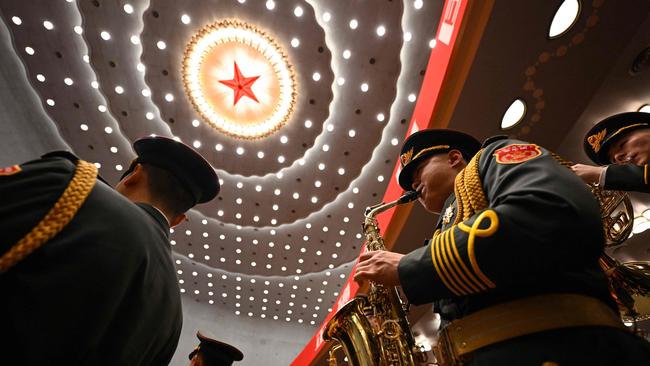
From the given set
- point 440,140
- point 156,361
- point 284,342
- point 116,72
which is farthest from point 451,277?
point 284,342

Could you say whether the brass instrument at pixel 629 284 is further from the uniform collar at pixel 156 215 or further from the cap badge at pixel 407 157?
the uniform collar at pixel 156 215

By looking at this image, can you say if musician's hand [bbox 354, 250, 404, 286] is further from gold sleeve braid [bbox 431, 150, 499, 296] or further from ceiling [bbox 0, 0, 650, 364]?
ceiling [bbox 0, 0, 650, 364]

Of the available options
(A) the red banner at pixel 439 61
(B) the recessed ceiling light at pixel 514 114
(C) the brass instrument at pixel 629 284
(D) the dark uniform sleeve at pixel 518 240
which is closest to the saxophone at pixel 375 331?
(A) the red banner at pixel 439 61

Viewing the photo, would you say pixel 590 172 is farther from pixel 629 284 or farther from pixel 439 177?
pixel 439 177

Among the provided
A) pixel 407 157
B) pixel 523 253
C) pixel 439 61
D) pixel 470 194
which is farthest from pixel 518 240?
pixel 439 61

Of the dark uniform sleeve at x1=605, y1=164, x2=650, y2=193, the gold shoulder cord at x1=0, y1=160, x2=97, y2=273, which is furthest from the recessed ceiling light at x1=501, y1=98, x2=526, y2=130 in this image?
the gold shoulder cord at x1=0, y1=160, x2=97, y2=273

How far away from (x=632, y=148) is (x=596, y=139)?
0.22 m

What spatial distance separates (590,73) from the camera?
8.55ft

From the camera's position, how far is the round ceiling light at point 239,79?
4637mm

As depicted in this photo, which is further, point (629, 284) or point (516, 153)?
point (629, 284)

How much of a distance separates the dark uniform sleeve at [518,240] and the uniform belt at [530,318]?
0.27ft

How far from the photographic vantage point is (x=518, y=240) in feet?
2.57

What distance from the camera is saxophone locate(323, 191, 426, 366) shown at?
1.52 meters

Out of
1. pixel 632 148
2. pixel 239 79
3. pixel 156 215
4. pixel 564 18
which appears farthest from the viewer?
pixel 239 79
